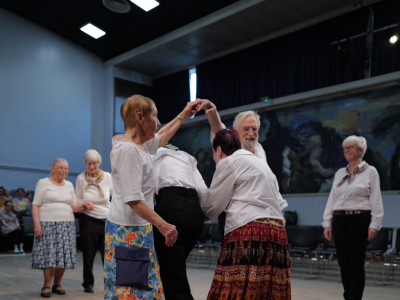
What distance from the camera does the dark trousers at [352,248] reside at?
12.0 feet

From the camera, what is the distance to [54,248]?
4.48 m

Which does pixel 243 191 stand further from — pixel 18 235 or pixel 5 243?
pixel 5 243

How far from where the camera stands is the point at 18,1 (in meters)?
11.9

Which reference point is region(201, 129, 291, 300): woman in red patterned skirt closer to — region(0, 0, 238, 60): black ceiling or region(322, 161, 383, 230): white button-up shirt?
region(322, 161, 383, 230): white button-up shirt

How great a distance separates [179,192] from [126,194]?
50 cm

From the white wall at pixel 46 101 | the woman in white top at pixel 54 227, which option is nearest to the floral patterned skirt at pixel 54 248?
the woman in white top at pixel 54 227

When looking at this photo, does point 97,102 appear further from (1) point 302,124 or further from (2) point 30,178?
(1) point 302,124

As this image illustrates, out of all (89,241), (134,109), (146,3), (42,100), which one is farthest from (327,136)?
(134,109)

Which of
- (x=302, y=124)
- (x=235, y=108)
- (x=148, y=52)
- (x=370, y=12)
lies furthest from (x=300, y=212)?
(x=148, y=52)

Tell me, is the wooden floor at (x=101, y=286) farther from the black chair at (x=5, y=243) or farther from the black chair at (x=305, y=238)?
the black chair at (x=5, y=243)

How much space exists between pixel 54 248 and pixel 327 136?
7.70 metres

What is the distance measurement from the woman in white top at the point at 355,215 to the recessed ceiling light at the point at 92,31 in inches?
413

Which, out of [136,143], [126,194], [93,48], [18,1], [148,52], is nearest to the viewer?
[126,194]

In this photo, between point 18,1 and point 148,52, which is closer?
point 18,1
